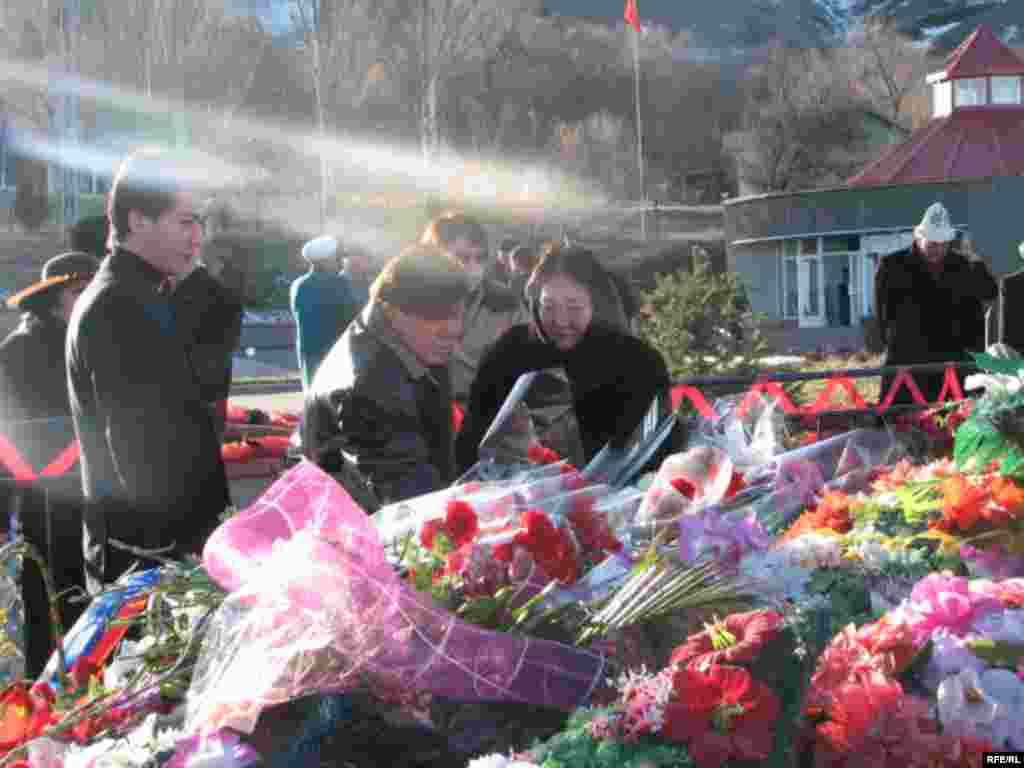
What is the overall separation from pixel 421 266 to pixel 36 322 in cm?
204

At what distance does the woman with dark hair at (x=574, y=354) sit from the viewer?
4020mm

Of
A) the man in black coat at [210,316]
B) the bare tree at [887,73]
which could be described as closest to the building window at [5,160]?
the bare tree at [887,73]

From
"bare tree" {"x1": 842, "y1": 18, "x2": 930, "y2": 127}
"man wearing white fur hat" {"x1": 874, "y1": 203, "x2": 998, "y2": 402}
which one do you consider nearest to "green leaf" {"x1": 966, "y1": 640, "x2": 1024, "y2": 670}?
"man wearing white fur hat" {"x1": 874, "y1": 203, "x2": 998, "y2": 402}

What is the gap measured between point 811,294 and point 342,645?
31669mm

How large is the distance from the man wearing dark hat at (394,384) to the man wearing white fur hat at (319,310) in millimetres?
4050

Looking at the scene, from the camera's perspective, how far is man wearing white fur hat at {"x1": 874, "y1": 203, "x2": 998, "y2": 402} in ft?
23.7

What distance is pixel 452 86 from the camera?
46.7 meters

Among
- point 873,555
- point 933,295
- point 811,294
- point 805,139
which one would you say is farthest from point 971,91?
point 873,555

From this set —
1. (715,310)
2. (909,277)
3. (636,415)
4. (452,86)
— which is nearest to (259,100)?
(452,86)

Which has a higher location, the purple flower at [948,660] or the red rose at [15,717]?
the purple flower at [948,660]

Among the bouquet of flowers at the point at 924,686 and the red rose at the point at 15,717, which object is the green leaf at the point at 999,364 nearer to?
the bouquet of flowers at the point at 924,686

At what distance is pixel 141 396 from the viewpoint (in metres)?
3.09

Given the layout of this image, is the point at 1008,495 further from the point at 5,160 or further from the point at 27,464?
the point at 5,160

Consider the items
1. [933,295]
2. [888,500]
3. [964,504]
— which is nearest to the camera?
[964,504]
